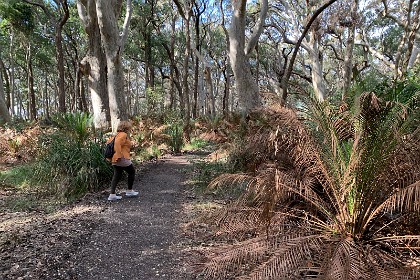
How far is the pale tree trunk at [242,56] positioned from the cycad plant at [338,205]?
19.2 ft

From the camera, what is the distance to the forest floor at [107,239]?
3.70 m

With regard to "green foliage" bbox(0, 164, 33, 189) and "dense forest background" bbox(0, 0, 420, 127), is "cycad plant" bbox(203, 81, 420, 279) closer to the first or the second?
"dense forest background" bbox(0, 0, 420, 127)

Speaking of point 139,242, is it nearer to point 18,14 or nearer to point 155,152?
point 155,152

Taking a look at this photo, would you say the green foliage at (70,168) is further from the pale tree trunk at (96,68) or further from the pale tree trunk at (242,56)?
the pale tree trunk at (96,68)

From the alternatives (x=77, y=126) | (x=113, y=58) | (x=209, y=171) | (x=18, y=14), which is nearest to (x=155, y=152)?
(x=113, y=58)

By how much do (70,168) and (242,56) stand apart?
5761mm

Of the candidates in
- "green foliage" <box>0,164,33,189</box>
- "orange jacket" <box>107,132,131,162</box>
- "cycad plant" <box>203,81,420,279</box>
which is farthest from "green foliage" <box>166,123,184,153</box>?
"cycad plant" <box>203,81,420,279</box>

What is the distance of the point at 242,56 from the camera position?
989 cm

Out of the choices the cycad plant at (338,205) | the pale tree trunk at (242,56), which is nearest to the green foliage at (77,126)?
the pale tree trunk at (242,56)

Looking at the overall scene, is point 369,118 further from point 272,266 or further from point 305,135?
point 272,266

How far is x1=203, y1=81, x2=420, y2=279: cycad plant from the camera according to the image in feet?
10.2

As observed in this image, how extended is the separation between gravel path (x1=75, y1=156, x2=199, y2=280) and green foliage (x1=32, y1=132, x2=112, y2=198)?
1033mm

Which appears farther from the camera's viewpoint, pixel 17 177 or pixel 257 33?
pixel 257 33

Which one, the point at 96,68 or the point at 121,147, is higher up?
the point at 96,68
